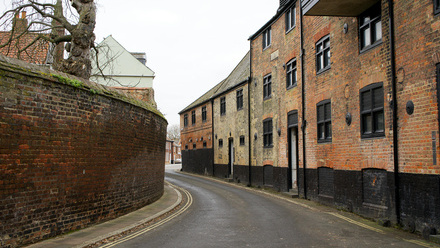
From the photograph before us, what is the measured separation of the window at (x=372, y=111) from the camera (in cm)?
1163

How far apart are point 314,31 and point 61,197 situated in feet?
41.2

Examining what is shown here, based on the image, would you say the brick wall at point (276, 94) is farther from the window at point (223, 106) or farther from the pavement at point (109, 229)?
the pavement at point (109, 229)

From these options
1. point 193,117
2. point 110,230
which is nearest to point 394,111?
point 110,230

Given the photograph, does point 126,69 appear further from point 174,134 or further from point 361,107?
point 174,134

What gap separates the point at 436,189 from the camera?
8.96m

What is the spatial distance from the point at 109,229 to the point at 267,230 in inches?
160

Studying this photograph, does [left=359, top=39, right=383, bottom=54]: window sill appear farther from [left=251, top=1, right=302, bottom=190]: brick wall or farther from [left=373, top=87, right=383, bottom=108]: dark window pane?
[left=251, top=1, right=302, bottom=190]: brick wall

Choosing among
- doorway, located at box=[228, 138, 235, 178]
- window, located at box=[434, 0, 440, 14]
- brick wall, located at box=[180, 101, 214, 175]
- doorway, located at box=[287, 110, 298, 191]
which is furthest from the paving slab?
brick wall, located at box=[180, 101, 214, 175]

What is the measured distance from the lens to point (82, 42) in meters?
13.0

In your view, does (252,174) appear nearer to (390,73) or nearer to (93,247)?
(390,73)

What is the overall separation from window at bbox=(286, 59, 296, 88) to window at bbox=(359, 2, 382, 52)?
19.3 feet

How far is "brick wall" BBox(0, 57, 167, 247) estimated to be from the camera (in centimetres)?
718

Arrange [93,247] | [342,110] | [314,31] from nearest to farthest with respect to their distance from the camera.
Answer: [93,247]
[342,110]
[314,31]

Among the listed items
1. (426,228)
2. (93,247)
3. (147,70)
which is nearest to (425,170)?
(426,228)
